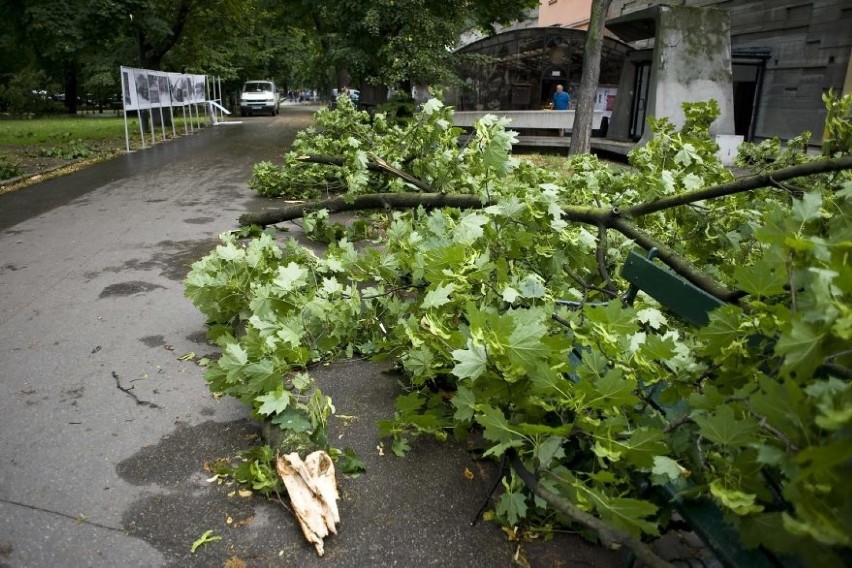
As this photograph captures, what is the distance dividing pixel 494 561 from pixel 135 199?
9540mm

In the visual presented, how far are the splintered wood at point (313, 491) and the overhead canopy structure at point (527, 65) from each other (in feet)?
58.6

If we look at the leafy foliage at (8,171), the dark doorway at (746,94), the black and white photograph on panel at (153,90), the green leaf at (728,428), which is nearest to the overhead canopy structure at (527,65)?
the dark doorway at (746,94)

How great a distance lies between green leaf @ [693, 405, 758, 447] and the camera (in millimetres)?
1474

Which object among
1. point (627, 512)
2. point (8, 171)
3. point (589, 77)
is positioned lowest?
point (8, 171)

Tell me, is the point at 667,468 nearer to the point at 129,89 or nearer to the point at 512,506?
the point at 512,506

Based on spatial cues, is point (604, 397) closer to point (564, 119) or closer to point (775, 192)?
point (775, 192)

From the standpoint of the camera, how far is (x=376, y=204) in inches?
207

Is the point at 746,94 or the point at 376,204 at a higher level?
the point at 746,94

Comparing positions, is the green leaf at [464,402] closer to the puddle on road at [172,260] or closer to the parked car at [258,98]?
the puddle on road at [172,260]

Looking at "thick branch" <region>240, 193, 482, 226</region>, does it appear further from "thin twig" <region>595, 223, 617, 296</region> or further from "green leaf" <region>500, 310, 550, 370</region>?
"green leaf" <region>500, 310, 550, 370</region>

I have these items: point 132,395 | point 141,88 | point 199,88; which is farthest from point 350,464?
point 199,88

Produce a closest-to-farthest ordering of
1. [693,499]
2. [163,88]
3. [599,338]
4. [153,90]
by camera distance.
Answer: [693,499], [599,338], [153,90], [163,88]

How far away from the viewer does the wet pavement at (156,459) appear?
2281 mm

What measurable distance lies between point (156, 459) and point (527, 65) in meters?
20.5
